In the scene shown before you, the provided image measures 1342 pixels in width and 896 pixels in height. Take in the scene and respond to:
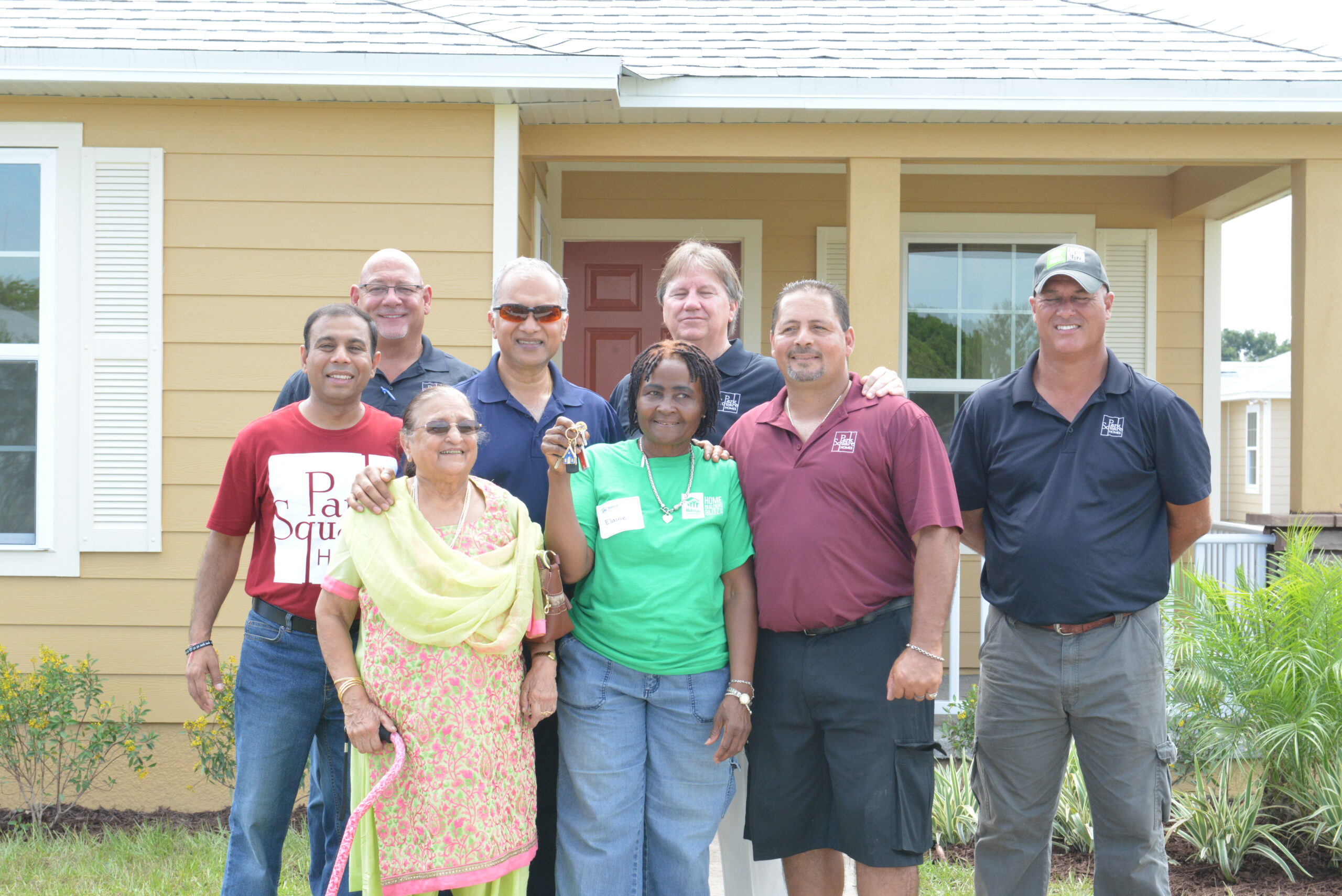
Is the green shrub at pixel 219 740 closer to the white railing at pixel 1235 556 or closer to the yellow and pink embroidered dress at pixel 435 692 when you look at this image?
the yellow and pink embroidered dress at pixel 435 692

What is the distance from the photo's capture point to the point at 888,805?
8.36ft

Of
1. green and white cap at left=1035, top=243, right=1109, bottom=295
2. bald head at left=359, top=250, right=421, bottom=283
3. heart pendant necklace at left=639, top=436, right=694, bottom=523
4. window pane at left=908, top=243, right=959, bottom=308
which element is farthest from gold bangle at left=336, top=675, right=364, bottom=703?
window pane at left=908, top=243, right=959, bottom=308

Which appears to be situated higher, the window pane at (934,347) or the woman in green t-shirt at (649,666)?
the window pane at (934,347)

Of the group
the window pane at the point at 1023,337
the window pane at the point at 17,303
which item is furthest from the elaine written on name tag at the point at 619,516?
the window pane at the point at 1023,337

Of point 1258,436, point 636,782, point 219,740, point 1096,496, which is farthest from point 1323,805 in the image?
point 1258,436

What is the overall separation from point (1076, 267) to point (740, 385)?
3.30 ft

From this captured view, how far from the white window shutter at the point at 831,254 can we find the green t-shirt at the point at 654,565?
4.21m

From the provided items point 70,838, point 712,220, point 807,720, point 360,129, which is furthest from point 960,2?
point 70,838

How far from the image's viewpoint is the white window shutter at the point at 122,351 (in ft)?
15.4

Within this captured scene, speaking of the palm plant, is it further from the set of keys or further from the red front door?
the red front door

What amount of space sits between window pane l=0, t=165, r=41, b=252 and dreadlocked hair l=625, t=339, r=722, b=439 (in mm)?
3529

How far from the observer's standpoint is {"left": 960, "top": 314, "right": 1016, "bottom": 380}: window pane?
6.64 m

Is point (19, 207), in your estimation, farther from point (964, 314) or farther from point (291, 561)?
point (964, 314)

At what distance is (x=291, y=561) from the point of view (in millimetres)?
2727
